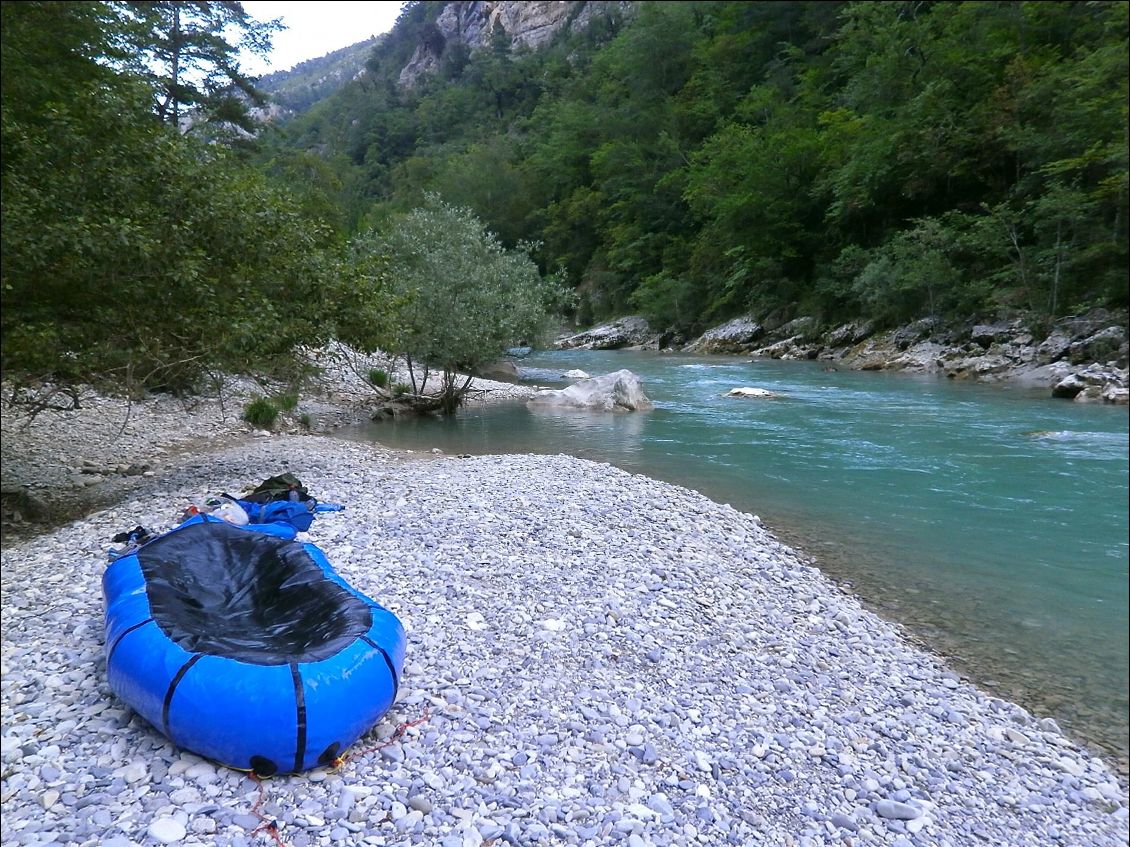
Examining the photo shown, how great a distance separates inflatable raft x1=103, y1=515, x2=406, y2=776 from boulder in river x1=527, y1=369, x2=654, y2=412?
37.6 feet

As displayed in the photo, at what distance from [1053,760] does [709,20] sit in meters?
55.8

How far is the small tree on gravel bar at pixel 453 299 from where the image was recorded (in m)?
13.9

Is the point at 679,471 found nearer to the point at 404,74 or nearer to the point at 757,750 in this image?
the point at 757,750

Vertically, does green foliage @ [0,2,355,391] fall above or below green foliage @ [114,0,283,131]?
below

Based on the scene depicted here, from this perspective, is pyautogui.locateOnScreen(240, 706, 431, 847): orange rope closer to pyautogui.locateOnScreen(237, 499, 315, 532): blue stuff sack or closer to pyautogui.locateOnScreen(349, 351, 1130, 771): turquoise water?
pyautogui.locateOnScreen(237, 499, 315, 532): blue stuff sack

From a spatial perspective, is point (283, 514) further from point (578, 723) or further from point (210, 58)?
point (210, 58)

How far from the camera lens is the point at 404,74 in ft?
351

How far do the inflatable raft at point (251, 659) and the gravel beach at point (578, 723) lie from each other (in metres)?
0.14

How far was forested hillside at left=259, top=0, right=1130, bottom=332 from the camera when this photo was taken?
17.1 m

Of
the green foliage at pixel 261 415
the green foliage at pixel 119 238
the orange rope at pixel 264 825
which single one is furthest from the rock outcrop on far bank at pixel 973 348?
the green foliage at pixel 261 415

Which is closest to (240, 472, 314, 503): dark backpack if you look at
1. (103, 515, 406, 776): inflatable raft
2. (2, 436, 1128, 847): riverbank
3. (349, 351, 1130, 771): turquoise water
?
(2, 436, 1128, 847): riverbank

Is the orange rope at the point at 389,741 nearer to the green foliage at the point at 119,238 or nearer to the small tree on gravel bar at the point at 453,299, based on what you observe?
the green foliage at the point at 119,238

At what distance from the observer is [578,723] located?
341 centimetres

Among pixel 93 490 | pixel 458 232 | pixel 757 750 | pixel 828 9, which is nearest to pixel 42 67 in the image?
pixel 93 490
